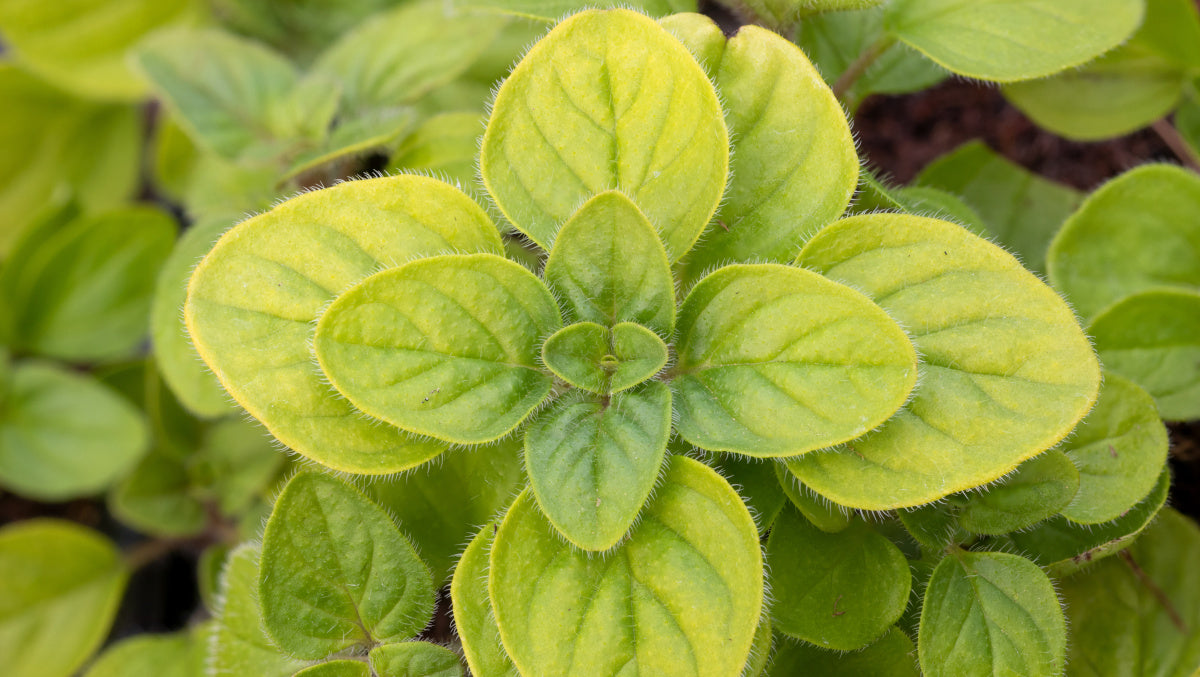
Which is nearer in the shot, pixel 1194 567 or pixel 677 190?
pixel 677 190

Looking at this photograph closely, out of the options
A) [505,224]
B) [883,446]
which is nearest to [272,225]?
[505,224]

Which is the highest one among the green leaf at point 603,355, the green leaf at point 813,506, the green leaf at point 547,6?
the green leaf at point 547,6

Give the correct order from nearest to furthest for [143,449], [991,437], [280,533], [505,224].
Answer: [991,437] < [280,533] < [505,224] < [143,449]

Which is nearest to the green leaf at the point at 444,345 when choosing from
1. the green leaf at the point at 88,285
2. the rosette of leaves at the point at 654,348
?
the rosette of leaves at the point at 654,348

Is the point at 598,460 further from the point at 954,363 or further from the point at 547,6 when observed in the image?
the point at 547,6

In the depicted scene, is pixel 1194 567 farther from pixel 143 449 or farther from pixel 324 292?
pixel 143 449

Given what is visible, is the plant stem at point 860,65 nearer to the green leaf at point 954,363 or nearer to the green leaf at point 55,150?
the green leaf at point 954,363
